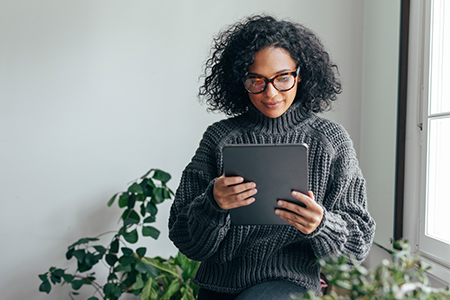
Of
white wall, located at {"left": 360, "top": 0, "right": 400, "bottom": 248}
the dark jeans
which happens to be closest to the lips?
the dark jeans

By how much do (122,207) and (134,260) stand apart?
271 mm

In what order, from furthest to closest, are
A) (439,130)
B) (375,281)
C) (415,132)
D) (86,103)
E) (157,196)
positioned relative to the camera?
(86,103), (157,196), (415,132), (439,130), (375,281)

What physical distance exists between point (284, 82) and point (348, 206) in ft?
1.23

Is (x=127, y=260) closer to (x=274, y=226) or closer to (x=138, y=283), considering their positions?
(x=138, y=283)

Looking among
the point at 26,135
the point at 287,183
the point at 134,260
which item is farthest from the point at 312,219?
the point at 26,135

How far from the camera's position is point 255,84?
1099 millimetres

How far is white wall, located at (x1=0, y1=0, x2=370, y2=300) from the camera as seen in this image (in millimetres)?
2156

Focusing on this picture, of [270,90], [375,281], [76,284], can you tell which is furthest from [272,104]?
[76,284]

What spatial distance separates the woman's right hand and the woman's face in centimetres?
28

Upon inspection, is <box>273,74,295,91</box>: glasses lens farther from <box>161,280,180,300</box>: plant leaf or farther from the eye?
<box>161,280,180,300</box>: plant leaf

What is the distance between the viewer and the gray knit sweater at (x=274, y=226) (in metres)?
1.06

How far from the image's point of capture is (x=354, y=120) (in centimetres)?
215

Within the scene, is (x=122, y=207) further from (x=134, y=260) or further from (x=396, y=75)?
(x=396, y=75)

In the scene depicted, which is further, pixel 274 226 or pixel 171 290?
pixel 171 290
